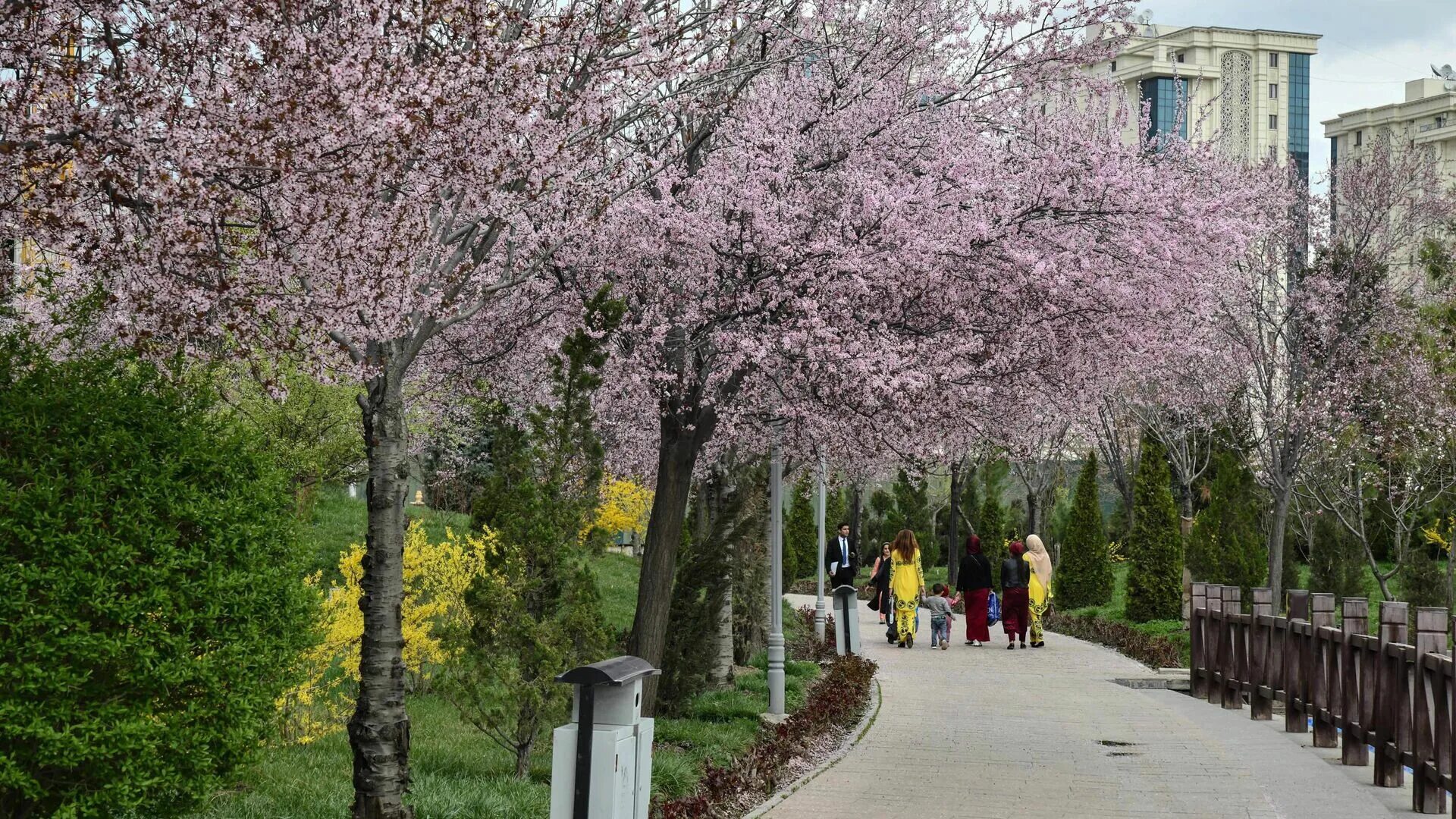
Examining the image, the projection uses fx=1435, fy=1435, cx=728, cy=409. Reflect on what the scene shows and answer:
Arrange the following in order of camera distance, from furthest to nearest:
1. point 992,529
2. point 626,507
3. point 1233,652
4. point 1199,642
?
1. point 626,507
2. point 992,529
3. point 1199,642
4. point 1233,652

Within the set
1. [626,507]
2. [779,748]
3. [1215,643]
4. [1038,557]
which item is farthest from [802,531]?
[779,748]

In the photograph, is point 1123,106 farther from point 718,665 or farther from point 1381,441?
point 1381,441

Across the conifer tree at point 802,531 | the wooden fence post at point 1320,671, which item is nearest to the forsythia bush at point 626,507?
the conifer tree at point 802,531

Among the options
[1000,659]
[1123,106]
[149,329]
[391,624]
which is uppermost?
[1123,106]

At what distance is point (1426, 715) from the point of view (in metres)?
9.09

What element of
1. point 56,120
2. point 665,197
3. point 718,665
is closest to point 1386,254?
point 718,665

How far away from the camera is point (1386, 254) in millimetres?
24344

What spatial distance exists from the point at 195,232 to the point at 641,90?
3.55m

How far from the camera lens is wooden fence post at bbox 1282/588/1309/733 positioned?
12273 mm

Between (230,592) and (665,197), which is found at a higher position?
(665,197)

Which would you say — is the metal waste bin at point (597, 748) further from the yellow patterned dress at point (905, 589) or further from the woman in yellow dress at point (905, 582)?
the yellow patterned dress at point (905, 589)

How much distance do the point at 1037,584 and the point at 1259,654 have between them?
322 inches

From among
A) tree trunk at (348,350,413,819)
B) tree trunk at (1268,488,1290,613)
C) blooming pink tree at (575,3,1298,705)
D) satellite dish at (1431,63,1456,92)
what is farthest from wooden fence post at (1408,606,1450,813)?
satellite dish at (1431,63,1456,92)

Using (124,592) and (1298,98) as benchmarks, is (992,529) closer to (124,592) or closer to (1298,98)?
(124,592)
